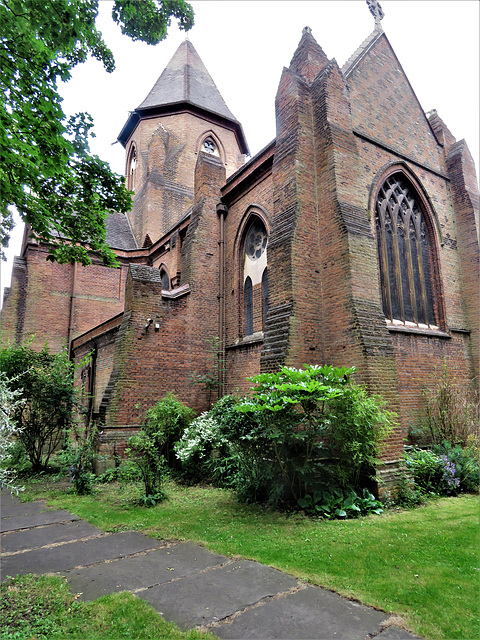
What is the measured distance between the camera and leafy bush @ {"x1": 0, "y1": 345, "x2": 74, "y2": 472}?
409 inches

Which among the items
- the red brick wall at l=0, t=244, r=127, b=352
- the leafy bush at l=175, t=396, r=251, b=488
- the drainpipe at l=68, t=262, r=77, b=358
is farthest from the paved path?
the red brick wall at l=0, t=244, r=127, b=352

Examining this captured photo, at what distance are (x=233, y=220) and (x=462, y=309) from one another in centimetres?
750

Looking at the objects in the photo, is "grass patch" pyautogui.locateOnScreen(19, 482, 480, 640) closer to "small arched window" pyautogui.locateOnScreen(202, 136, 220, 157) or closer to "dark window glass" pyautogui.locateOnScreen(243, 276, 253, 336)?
"dark window glass" pyautogui.locateOnScreen(243, 276, 253, 336)

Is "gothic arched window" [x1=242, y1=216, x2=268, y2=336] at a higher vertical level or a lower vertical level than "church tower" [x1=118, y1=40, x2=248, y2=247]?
lower

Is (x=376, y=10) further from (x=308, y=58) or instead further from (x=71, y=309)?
(x=71, y=309)

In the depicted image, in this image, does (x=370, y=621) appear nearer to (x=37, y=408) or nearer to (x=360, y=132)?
(x=37, y=408)

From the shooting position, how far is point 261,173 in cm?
1191

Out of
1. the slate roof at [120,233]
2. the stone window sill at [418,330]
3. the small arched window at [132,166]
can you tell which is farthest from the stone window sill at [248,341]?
the small arched window at [132,166]

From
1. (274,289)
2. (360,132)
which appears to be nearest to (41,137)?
(274,289)

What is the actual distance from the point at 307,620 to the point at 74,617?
6.15 ft

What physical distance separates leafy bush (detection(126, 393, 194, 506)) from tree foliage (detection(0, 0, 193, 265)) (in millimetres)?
3909

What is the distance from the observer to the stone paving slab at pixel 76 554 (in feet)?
14.3

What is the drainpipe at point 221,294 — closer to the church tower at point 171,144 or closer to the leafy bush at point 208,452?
the leafy bush at point 208,452

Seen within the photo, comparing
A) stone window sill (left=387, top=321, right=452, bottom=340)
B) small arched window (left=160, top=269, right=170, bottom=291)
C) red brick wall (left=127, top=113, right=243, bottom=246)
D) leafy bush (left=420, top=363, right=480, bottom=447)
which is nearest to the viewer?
leafy bush (left=420, top=363, right=480, bottom=447)
